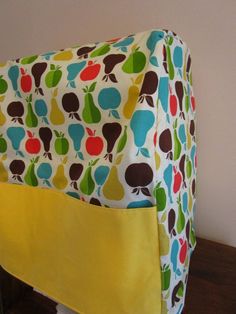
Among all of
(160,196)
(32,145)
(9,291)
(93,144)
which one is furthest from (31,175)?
(9,291)

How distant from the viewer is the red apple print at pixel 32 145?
0.57 meters

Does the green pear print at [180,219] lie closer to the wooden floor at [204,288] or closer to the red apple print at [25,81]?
the wooden floor at [204,288]

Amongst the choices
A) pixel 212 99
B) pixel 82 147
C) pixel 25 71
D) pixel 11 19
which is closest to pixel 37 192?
pixel 82 147

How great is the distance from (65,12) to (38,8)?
121mm

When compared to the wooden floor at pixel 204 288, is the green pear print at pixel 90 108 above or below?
above

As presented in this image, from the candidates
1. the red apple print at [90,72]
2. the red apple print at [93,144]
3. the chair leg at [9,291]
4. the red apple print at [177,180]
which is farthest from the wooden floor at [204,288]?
the red apple print at [90,72]

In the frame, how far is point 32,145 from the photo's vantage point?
57 cm

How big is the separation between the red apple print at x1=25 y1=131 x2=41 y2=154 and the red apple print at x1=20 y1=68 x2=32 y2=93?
0.31 ft

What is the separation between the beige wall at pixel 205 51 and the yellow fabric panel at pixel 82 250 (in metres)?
0.34

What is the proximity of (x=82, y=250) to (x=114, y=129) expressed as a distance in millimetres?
231

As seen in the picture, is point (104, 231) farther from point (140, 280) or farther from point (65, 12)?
point (65, 12)

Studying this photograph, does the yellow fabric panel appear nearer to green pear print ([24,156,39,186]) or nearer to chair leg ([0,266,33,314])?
green pear print ([24,156,39,186])

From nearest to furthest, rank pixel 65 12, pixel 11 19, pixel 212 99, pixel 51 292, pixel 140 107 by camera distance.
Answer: pixel 140 107
pixel 51 292
pixel 212 99
pixel 65 12
pixel 11 19

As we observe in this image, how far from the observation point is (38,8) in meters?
0.85
